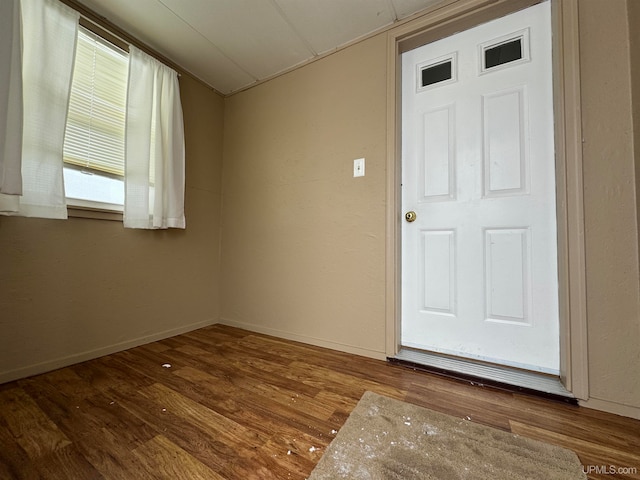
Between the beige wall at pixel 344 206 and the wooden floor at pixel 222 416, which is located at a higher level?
the beige wall at pixel 344 206

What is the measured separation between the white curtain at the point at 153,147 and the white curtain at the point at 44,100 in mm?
309

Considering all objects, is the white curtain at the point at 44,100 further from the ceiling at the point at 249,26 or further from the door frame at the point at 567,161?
the door frame at the point at 567,161

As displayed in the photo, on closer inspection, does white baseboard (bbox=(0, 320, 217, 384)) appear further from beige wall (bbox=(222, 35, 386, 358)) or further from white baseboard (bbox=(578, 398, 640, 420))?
white baseboard (bbox=(578, 398, 640, 420))

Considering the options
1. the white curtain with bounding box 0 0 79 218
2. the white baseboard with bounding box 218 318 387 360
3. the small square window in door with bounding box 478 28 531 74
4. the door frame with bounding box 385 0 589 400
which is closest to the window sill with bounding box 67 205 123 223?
the white curtain with bounding box 0 0 79 218

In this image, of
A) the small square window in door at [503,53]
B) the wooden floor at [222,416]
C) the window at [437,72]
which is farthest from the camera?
the window at [437,72]

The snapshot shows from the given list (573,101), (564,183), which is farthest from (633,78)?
(564,183)

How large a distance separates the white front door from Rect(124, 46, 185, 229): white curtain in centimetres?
170

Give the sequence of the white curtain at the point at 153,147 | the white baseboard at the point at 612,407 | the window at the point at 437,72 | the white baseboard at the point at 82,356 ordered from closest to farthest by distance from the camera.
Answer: the white baseboard at the point at 612,407
the white baseboard at the point at 82,356
the window at the point at 437,72
the white curtain at the point at 153,147

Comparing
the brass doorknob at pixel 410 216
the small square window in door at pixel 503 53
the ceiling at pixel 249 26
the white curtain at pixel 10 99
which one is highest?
the ceiling at pixel 249 26

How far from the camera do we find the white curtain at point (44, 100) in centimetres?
121

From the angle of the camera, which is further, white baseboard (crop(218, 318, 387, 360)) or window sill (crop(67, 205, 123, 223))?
white baseboard (crop(218, 318, 387, 360))

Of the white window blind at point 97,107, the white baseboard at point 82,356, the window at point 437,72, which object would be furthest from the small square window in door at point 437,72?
the white baseboard at point 82,356

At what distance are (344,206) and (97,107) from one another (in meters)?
1.74

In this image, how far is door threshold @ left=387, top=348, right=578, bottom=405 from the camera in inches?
43.9
